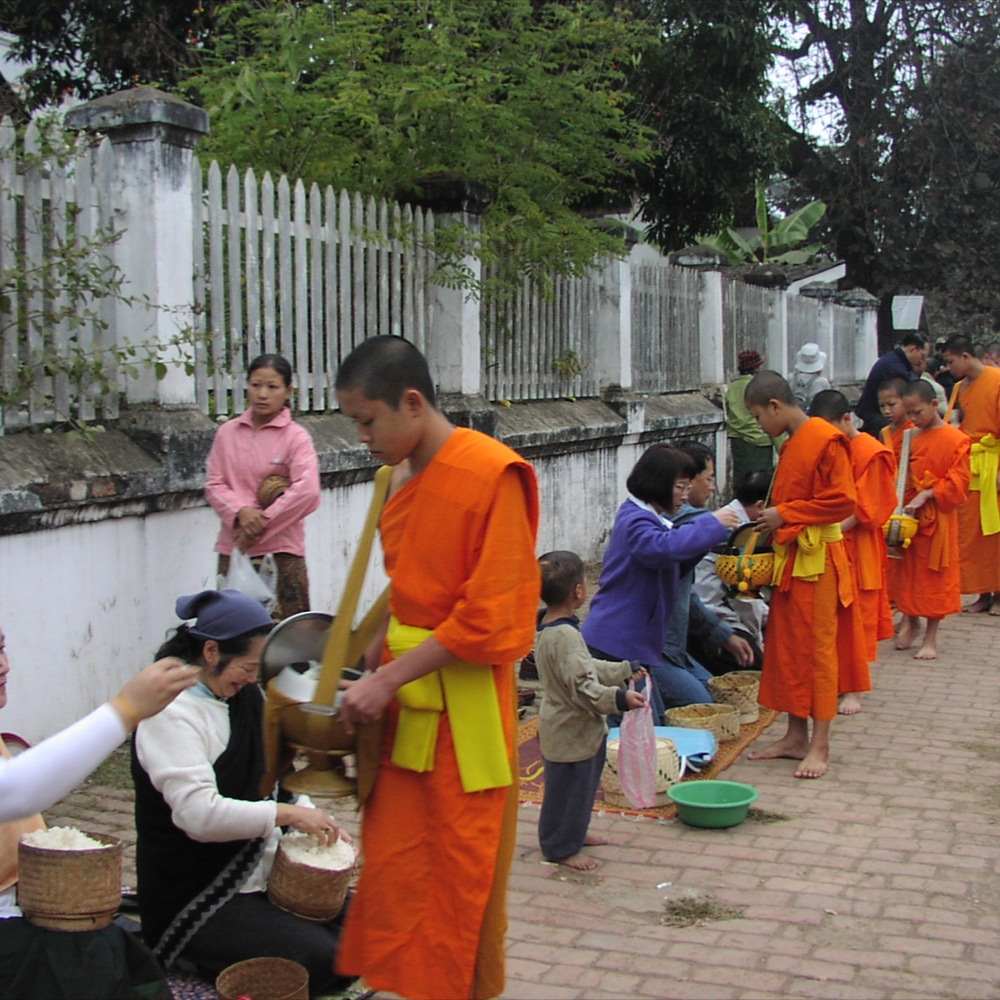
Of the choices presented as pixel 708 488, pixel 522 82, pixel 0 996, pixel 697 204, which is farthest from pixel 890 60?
pixel 0 996

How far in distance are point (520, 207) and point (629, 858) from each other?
5.64 meters

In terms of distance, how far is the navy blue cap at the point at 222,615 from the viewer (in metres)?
3.61

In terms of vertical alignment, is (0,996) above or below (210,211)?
below

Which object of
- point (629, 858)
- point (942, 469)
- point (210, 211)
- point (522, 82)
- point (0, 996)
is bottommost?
point (629, 858)

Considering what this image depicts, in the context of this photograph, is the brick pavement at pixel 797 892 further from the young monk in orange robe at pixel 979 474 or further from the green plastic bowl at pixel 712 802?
the young monk in orange robe at pixel 979 474

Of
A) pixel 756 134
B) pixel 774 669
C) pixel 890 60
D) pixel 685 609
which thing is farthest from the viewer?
pixel 890 60

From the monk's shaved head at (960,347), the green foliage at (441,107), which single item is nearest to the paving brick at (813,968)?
the green foliage at (441,107)

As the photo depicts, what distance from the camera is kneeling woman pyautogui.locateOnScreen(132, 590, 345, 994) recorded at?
3.57 m

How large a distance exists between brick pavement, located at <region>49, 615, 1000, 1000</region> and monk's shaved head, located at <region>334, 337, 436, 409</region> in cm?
176

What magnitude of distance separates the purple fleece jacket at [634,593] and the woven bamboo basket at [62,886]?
274 centimetres

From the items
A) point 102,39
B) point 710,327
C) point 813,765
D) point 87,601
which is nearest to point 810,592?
point 813,765

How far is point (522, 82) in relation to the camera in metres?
9.66

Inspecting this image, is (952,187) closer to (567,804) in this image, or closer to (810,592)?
(810,592)

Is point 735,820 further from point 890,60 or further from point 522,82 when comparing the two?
point 890,60
